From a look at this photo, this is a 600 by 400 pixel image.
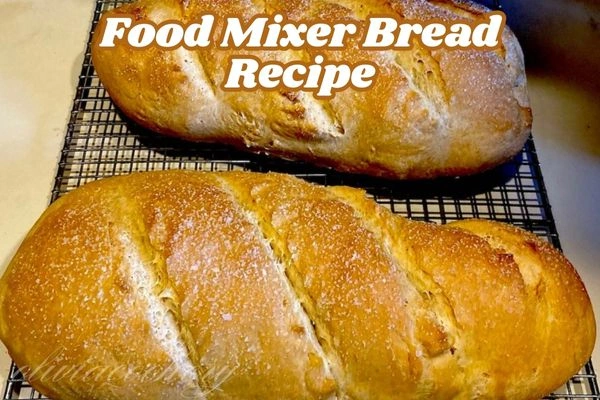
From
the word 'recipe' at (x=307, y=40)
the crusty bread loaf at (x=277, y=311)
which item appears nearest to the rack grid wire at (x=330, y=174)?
the word 'recipe' at (x=307, y=40)

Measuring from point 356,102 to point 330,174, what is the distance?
0.34m

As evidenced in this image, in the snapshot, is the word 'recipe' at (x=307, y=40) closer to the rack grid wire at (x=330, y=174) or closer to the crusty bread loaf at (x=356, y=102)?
the crusty bread loaf at (x=356, y=102)

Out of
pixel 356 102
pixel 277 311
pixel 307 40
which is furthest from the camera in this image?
pixel 307 40

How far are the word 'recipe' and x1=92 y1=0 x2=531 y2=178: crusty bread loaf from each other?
1.1 inches

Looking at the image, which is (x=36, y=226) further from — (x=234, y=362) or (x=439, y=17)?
(x=439, y=17)

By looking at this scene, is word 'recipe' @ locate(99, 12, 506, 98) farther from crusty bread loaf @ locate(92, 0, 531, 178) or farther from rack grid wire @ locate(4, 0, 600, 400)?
rack grid wire @ locate(4, 0, 600, 400)

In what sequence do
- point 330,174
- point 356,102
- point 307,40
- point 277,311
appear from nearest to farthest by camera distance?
point 277,311, point 356,102, point 307,40, point 330,174

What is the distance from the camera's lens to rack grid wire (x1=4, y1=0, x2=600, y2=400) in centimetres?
231

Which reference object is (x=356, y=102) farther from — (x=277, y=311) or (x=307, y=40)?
(x=277, y=311)

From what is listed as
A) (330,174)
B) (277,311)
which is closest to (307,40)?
(330,174)

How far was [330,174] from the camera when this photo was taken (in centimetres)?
237

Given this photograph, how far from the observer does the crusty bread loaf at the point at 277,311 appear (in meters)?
1.65

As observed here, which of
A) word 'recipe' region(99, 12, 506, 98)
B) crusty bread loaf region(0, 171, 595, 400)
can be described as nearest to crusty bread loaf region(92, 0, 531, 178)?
word 'recipe' region(99, 12, 506, 98)

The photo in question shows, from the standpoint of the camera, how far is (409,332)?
1.65m
